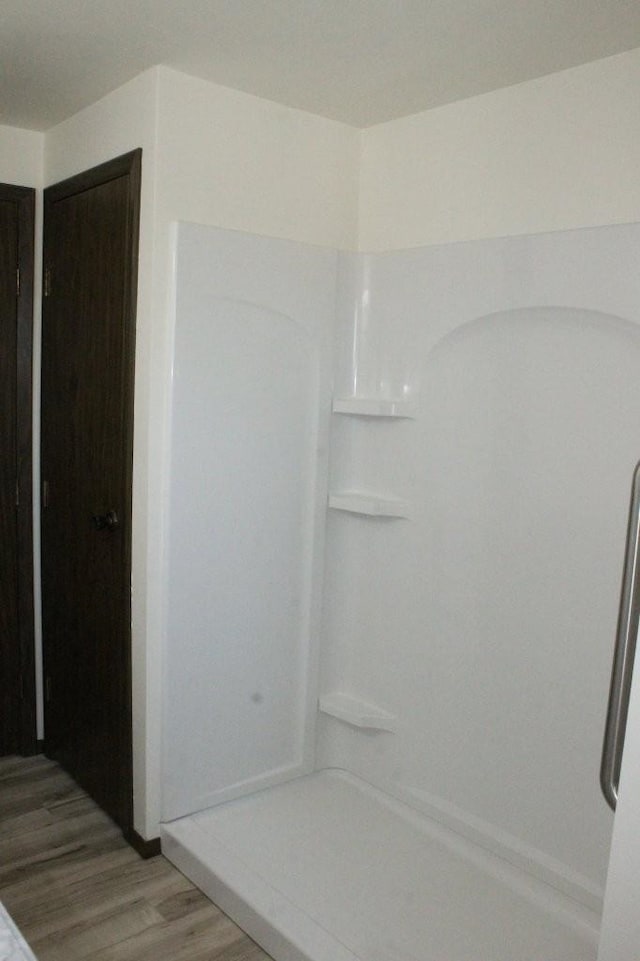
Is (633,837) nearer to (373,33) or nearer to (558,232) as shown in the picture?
(558,232)

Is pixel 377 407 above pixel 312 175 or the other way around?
the other way around

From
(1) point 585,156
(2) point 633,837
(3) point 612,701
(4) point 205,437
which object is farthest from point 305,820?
(1) point 585,156

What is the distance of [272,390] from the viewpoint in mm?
2656

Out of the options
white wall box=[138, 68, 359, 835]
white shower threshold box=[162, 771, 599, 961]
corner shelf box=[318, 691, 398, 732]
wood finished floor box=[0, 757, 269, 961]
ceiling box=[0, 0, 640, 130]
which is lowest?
wood finished floor box=[0, 757, 269, 961]

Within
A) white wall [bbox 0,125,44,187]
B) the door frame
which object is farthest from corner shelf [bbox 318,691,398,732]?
white wall [bbox 0,125,44,187]

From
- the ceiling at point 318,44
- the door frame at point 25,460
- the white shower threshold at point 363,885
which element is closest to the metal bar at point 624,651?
the white shower threshold at point 363,885

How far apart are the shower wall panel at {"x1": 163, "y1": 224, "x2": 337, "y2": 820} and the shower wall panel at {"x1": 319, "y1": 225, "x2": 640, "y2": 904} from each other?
0.12 metres

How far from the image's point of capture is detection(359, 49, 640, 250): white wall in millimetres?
2096

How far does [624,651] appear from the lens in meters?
1.25

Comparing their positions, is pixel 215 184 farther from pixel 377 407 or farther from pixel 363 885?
pixel 363 885

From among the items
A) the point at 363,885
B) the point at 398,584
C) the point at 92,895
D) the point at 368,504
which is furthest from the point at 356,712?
the point at 92,895

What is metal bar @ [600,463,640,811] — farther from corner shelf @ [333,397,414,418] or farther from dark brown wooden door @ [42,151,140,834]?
dark brown wooden door @ [42,151,140,834]

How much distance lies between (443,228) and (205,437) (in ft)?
3.21

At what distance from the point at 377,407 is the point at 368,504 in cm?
32
